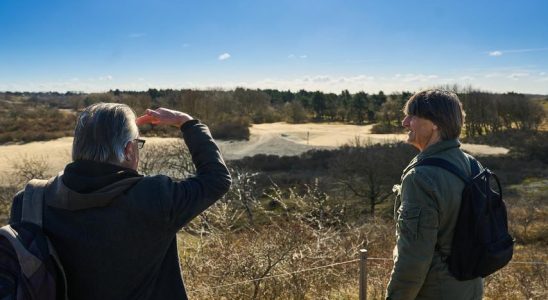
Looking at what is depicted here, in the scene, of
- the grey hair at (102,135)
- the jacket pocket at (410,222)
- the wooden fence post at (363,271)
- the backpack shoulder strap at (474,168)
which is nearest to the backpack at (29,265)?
the grey hair at (102,135)

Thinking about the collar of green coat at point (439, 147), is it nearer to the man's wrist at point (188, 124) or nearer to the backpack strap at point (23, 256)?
the man's wrist at point (188, 124)

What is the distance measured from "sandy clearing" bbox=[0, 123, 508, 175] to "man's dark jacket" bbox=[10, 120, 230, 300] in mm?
32237

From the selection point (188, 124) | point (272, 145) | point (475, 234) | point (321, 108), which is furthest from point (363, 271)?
point (321, 108)

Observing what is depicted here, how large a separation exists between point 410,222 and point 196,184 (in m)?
0.99

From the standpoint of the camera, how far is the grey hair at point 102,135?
1.58 metres

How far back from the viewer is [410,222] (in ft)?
6.82

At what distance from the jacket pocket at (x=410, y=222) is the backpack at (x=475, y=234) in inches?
8.3

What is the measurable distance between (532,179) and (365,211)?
14.4m

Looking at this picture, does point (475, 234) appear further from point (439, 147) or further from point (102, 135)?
point (102, 135)

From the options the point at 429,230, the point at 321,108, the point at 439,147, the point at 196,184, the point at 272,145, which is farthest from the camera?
the point at 321,108

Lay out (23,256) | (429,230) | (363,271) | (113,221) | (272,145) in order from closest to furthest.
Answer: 1. (23,256)
2. (113,221)
3. (429,230)
4. (363,271)
5. (272,145)

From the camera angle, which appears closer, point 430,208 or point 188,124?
point 188,124

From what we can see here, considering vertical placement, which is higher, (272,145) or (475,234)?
(475,234)

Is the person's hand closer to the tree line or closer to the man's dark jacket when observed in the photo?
the man's dark jacket
